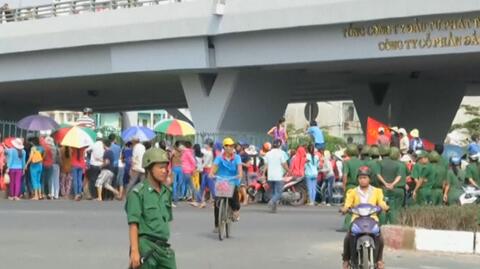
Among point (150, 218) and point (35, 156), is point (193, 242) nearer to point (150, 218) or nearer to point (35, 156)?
point (150, 218)

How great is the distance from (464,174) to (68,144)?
1019 centimetres

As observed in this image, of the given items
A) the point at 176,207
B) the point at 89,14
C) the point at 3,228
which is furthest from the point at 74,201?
the point at 89,14

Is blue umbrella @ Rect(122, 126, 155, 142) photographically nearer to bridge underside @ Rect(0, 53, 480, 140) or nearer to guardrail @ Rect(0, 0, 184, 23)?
bridge underside @ Rect(0, 53, 480, 140)

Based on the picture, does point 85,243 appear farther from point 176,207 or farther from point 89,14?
point 89,14

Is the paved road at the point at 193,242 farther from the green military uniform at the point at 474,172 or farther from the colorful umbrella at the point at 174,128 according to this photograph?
the colorful umbrella at the point at 174,128

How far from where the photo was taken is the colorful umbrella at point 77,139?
70.2 feet

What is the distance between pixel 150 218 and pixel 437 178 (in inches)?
380

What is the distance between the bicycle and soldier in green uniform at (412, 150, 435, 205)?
362 cm

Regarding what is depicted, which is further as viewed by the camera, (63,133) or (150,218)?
(63,133)

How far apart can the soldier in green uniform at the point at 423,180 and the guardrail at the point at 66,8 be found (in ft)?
50.7

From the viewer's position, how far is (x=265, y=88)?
3086 centimetres

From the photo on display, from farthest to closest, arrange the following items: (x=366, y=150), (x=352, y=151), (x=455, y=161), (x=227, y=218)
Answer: (x=455, y=161) < (x=352, y=151) < (x=366, y=150) < (x=227, y=218)

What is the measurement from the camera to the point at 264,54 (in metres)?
27.4

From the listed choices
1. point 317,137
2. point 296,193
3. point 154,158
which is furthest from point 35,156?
point 154,158
